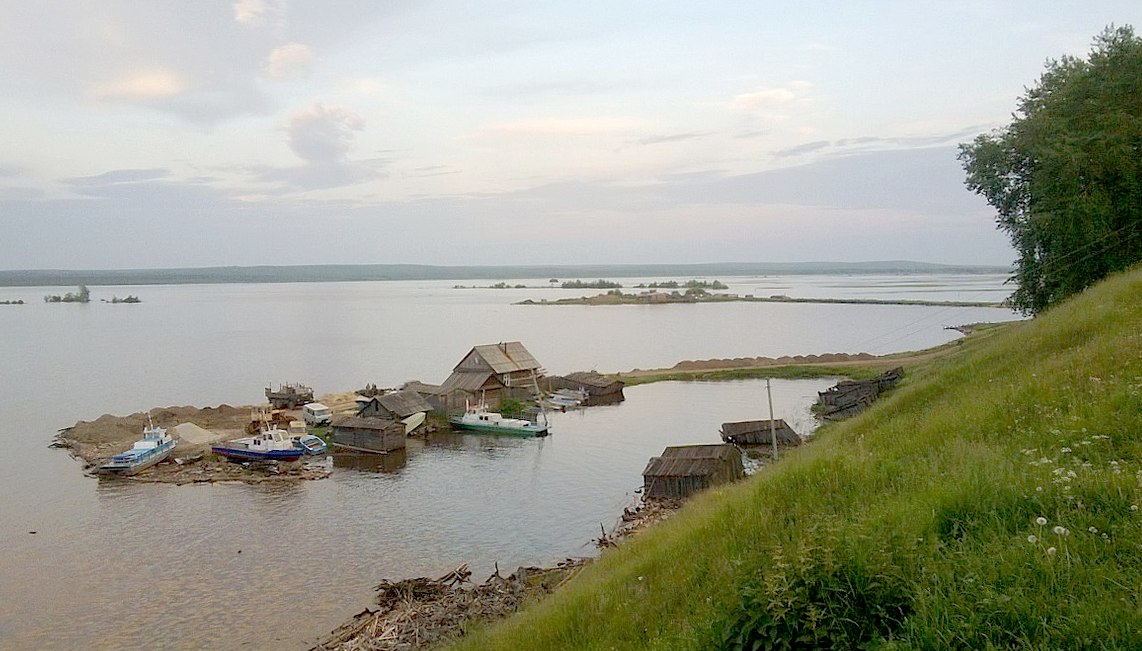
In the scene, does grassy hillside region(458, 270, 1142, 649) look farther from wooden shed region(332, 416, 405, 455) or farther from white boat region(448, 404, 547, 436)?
white boat region(448, 404, 547, 436)

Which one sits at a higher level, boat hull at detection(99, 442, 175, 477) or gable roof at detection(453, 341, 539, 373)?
gable roof at detection(453, 341, 539, 373)

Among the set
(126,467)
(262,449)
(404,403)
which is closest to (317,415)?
(404,403)

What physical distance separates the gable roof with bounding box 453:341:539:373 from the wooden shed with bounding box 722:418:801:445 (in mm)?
17785

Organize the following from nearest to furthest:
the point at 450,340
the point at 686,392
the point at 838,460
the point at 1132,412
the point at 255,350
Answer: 1. the point at 1132,412
2. the point at 838,460
3. the point at 686,392
4. the point at 255,350
5. the point at 450,340

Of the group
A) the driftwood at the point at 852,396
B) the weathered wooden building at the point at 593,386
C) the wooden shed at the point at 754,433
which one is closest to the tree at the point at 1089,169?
the driftwood at the point at 852,396

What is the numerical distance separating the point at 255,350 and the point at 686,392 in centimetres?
5723

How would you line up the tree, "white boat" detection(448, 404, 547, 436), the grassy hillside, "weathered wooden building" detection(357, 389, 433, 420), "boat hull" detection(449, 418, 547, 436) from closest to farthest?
the grassy hillside, the tree, "boat hull" detection(449, 418, 547, 436), "white boat" detection(448, 404, 547, 436), "weathered wooden building" detection(357, 389, 433, 420)

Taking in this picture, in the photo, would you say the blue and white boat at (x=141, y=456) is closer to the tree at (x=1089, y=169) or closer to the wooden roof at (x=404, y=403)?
the wooden roof at (x=404, y=403)

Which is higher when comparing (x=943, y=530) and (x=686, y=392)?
(x=943, y=530)

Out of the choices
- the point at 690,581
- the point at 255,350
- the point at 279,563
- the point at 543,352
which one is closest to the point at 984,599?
the point at 690,581

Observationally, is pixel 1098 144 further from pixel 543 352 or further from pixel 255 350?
pixel 255 350

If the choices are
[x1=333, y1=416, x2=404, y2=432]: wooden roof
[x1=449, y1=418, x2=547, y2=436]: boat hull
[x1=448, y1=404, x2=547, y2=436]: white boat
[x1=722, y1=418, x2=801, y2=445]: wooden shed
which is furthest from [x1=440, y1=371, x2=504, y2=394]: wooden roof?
[x1=722, y1=418, x2=801, y2=445]: wooden shed

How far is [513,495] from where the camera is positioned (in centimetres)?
2988

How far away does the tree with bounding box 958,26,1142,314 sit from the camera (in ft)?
86.3
